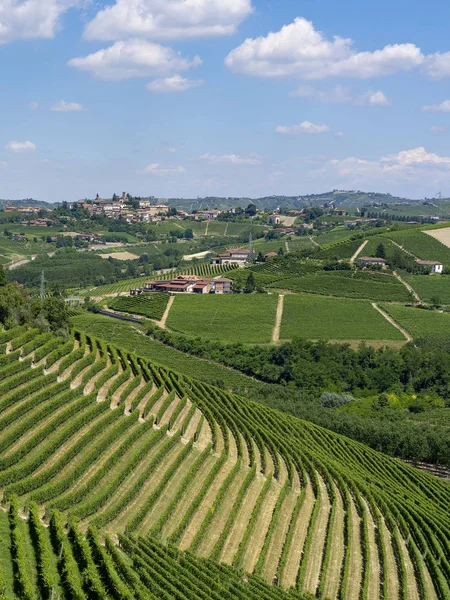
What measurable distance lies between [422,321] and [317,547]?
60.6 m

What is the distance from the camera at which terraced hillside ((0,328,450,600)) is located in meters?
21.4

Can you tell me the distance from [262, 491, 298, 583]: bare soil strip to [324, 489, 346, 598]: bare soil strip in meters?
2.09

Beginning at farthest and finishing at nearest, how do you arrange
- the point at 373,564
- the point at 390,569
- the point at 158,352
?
the point at 158,352
the point at 390,569
the point at 373,564

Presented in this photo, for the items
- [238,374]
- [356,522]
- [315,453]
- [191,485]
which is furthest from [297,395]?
[191,485]

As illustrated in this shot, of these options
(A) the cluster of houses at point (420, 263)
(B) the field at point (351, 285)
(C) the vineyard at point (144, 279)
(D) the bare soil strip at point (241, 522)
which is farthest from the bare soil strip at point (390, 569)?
(C) the vineyard at point (144, 279)

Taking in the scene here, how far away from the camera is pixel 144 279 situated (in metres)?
131

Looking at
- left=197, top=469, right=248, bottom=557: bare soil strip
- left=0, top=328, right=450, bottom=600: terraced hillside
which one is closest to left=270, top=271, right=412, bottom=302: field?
left=0, top=328, right=450, bottom=600: terraced hillside

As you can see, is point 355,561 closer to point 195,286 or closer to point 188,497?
point 188,497

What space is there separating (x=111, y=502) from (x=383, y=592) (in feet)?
37.6

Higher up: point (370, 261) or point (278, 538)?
point (370, 261)

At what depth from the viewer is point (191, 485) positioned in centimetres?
2939

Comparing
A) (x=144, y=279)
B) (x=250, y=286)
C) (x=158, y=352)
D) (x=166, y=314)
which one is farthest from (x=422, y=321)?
(x=144, y=279)

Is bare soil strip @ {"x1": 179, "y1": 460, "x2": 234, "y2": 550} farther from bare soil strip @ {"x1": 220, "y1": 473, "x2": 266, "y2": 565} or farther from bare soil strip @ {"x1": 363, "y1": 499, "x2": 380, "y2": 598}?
bare soil strip @ {"x1": 363, "y1": 499, "x2": 380, "y2": 598}

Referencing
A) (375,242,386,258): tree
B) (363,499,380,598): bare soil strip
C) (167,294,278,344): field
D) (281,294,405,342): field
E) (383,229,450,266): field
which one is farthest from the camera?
(383,229,450,266): field
